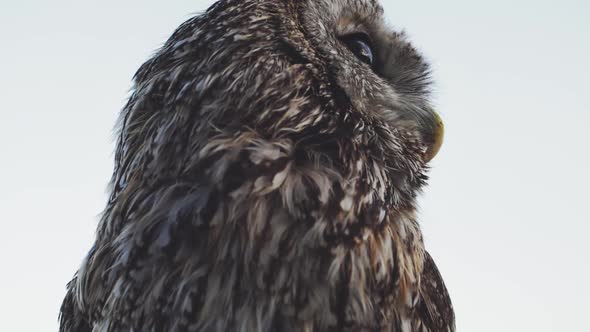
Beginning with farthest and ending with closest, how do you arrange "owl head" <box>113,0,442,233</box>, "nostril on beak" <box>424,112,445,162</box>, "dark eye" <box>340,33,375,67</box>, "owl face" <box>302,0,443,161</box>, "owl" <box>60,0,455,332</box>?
"nostril on beak" <box>424,112,445,162</box> → "dark eye" <box>340,33,375,67</box> → "owl face" <box>302,0,443,161</box> → "owl head" <box>113,0,442,233</box> → "owl" <box>60,0,455,332</box>

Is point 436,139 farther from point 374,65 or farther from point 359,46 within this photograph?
point 359,46

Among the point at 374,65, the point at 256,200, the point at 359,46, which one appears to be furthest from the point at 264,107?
the point at 374,65

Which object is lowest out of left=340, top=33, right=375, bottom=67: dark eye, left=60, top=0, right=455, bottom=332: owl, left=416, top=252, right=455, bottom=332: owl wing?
left=416, top=252, right=455, bottom=332: owl wing

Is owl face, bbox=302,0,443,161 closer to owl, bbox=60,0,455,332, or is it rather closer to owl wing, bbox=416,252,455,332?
owl, bbox=60,0,455,332

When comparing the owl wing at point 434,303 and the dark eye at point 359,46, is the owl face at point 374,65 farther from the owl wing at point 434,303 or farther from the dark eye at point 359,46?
the owl wing at point 434,303

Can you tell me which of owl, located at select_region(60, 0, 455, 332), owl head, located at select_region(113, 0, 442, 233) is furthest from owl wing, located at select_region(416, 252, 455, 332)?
owl head, located at select_region(113, 0, 442, 233)

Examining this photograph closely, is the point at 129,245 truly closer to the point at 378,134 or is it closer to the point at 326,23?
the point at 378,134

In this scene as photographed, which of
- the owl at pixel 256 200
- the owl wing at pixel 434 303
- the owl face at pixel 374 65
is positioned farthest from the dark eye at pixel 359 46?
the owl wing at pixel 434 303
